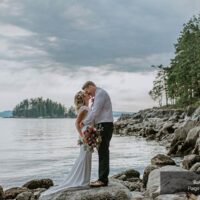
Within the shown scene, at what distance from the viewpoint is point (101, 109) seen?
10.5 m

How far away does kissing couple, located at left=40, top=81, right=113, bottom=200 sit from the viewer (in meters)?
10.5

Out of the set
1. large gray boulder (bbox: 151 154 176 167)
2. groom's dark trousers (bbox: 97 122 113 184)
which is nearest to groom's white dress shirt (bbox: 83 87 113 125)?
groom's dark trousers (bbox: 97 122 113 184)

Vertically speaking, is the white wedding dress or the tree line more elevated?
the tree line

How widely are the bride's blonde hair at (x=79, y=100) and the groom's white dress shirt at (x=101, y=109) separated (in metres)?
0.40

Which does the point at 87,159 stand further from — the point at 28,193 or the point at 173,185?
the point at 28,193

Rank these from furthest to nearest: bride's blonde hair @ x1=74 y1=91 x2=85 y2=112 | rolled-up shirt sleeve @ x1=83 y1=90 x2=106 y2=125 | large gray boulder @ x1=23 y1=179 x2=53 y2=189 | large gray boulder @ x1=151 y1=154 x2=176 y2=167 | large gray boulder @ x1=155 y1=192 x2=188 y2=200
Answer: large gray boulder @ x1=151 y1=154 x2=176 y2=167
large gray boulder @ x1=23 y1=179 x2=53 y2=189
bride's blonde hair @ x1=74 y1=91 x2=85 y2=112
rolled-up shirt sleeve @ x1=83 y1=90 x2=106 y2=125
large gray boulder @ x1=155 y1=192 x2=188 y2=200

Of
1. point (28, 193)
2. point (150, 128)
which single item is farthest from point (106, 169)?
point (150, 128)

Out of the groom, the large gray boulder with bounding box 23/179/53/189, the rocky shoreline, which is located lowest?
the large gray boulder with bounding box 23/179/53/189

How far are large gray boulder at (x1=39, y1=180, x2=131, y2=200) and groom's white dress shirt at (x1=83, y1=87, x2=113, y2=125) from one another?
5.29ft

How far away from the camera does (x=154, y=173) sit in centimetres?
1355

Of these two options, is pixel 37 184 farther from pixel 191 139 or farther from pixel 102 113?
pixel 191 139

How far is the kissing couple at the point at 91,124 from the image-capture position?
1048cm

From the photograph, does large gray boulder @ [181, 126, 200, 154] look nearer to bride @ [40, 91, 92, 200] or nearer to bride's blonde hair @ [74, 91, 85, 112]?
bride @ [40, 91, 92, 200]

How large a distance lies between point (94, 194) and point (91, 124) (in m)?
1.61
